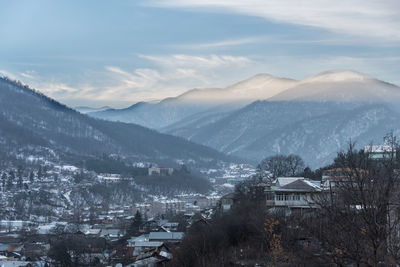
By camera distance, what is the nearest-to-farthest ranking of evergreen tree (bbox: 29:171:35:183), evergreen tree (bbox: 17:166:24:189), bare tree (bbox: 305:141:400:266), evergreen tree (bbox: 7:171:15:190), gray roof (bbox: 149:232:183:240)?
bare tree (bbox: 305:141:400:266), gray roof (bbox: 149:232:183:240), evergreen tree (bbox: 7:171:15:190), evergreen tree (bbox: 17:166:24:189), evergreen tree (bbox: 29:171:35:183)

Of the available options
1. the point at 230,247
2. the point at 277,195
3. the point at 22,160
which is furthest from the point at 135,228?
the point at 22,160

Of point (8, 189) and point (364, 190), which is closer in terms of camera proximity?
point (364, 190)

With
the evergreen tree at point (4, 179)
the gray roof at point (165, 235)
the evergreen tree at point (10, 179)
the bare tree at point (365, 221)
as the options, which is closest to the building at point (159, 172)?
the evergreen tree at point (10, 179)

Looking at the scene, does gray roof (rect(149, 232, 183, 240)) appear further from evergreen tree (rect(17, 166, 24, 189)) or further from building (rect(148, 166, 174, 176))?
building (rect(148, 166, 174, 176))

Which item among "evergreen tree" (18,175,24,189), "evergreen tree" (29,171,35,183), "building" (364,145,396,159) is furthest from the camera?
"evergreen tree" (29,171,35,183)

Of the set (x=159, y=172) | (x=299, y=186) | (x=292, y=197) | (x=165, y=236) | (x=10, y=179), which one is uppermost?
(x=159, y=172)

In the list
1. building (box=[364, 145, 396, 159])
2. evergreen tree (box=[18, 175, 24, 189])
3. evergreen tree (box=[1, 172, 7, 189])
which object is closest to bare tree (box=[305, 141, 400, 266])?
building (box=[364, 145, 396, 159])

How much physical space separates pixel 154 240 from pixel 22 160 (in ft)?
442

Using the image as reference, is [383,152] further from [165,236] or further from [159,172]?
[159,172]

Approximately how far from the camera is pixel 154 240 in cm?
6962

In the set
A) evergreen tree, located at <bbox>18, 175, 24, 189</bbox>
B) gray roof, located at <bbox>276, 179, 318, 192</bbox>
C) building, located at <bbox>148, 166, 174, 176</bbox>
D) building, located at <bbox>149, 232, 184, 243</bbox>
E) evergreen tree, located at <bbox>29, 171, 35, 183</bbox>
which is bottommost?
building, located at <bbox>149, 232, 184, 243</bbox>

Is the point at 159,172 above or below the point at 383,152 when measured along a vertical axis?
above

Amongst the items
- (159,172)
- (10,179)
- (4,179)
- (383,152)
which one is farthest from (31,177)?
(383,152)

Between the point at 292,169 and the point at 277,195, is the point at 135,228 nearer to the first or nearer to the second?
the point at 292,169
